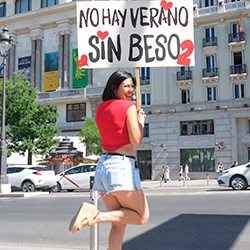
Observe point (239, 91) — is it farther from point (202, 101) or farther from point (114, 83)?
point (114, 83)

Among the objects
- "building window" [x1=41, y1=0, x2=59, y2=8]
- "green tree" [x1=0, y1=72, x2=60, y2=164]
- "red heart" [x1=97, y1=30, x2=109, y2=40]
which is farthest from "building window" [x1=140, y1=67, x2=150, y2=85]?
"red heart" [x1=97, y1=30, x2=109, y2=40]

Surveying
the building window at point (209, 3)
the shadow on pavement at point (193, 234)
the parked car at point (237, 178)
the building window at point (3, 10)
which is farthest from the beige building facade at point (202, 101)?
the shadow on pavement at point (193, 234)

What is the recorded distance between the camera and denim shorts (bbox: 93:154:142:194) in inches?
115

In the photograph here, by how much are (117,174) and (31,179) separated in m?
17.3

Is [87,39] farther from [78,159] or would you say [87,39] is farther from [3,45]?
[78,159]

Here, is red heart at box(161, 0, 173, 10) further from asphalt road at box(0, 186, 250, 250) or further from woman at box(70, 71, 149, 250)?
asphalt road at box(0, 186, 250, 250)

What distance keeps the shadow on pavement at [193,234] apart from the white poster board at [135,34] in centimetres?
275

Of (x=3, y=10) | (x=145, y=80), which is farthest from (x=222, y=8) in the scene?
(x=3, y=10)

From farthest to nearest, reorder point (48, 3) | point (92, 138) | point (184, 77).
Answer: point (48, 3) < point (184, 77) < point (92, 138)

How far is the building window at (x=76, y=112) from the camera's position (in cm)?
3819

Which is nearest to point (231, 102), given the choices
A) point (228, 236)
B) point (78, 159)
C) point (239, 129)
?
point (239, 129)

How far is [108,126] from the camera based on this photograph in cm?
309

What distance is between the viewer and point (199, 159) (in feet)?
107

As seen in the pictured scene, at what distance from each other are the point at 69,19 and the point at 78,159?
2032cm
